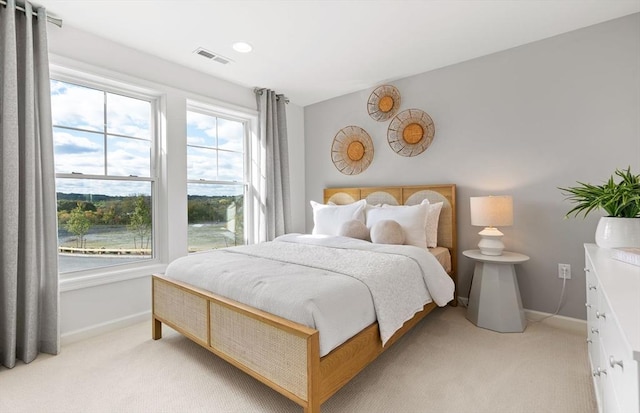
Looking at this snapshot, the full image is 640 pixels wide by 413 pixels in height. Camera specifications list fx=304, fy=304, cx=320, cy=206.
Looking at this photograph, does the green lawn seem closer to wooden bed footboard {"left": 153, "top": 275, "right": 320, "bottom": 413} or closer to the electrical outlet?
wooden bed footboard {"left": 153, "top": 275, "right": 320, "bottom": 413}

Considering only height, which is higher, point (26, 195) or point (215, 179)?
point (215, 179)

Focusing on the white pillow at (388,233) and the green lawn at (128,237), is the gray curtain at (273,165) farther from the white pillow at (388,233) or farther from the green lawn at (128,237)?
the white pillow at (388,233)

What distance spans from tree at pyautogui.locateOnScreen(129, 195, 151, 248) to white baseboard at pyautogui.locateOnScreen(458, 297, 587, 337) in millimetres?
3652

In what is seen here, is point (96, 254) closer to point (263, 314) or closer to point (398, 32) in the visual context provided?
point (263, 314)

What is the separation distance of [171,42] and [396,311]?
9.40 ft

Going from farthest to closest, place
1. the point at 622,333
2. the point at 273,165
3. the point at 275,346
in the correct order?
the point at 273,165
the point at 275,346
the point at 622,333

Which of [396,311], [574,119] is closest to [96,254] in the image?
[396,311]

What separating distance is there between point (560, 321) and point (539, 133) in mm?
1622

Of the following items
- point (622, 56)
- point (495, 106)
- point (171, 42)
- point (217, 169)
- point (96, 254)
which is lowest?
point (96, 254)

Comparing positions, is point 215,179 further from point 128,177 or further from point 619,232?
point 619,232

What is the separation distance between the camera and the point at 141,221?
2988 millimetres

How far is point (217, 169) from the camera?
3627 mm

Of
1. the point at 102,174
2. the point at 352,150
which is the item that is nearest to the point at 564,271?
the point at 352,150

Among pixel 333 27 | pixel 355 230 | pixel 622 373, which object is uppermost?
pixel 333 27
